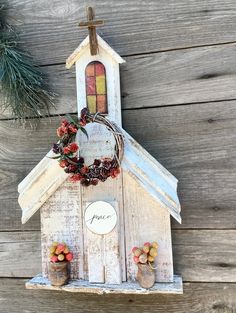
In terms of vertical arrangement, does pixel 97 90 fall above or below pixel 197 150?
above

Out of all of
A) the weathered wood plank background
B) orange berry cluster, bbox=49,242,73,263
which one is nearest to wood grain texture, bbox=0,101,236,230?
the weathered wood plank background

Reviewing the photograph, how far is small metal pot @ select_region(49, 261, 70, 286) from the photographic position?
0.74m

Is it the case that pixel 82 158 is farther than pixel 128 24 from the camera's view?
No

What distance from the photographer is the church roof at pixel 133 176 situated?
2.36 ft

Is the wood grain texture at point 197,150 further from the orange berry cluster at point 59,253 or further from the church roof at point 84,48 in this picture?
Answer: the orange berry cluster at point 59,253

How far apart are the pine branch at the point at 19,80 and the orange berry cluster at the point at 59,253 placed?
13.3 inches

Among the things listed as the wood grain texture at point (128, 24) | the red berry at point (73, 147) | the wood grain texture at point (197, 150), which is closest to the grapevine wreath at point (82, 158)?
the red berry at point (73, 147)

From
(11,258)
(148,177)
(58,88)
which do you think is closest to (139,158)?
(148,177)

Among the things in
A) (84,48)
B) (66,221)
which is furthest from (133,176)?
(84,48)

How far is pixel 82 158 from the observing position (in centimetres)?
72

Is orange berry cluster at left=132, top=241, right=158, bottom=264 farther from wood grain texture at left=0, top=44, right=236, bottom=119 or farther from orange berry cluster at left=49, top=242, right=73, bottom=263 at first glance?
wood grain texture at left=0, top=44, right=236, bottom=119

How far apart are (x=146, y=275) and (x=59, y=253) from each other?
192 millimetres

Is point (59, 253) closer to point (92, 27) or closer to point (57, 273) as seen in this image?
point (57, 273)

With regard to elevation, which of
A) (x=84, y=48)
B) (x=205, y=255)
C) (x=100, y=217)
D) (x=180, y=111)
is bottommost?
(x=205, y=255)
